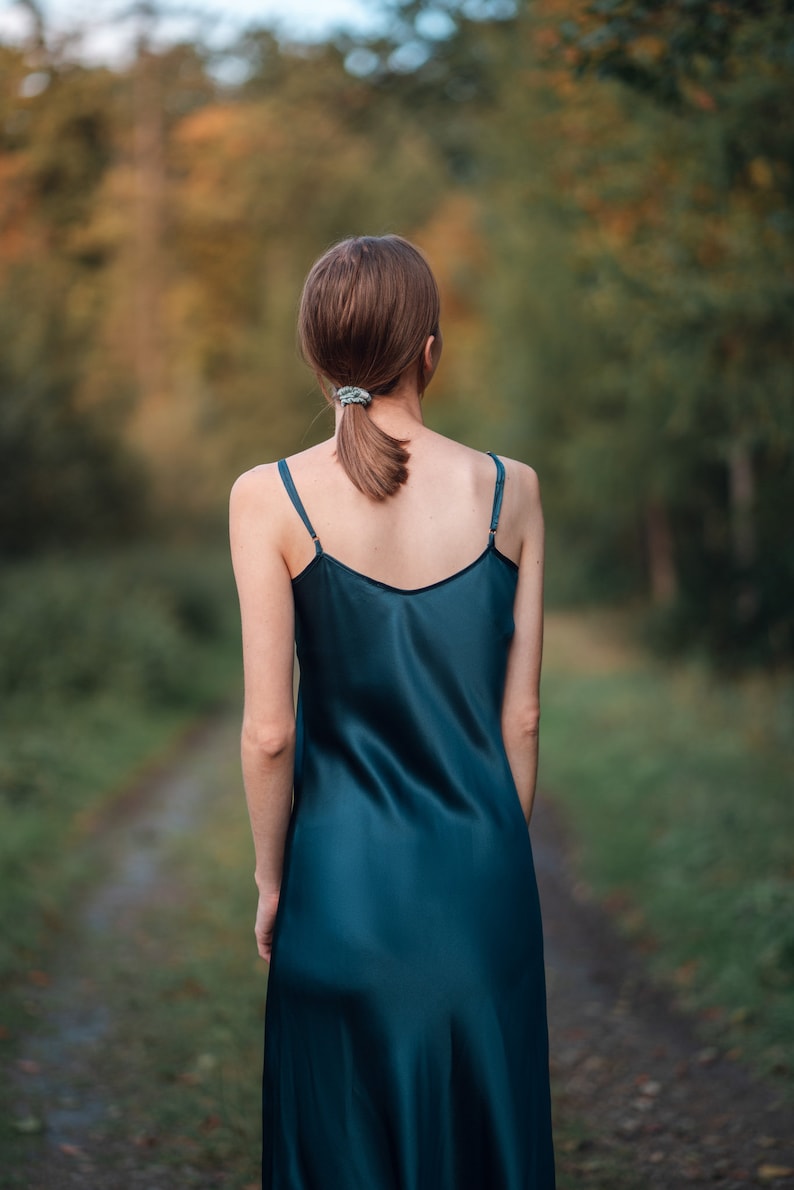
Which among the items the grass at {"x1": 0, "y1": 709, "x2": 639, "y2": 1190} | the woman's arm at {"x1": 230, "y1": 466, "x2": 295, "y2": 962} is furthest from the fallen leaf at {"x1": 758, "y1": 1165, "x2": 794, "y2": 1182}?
the woman's arm at {"x1": 230, "y1": 466, "x2": 295, "y2": 962}

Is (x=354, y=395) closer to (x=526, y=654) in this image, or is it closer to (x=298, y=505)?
(x=298, y=505)

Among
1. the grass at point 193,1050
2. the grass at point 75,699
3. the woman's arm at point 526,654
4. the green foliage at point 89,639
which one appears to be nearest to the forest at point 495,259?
the woman's arm at point 526,654

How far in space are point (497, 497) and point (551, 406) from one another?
14703mm

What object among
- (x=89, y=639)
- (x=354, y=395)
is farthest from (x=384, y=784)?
(x=89, y=639)

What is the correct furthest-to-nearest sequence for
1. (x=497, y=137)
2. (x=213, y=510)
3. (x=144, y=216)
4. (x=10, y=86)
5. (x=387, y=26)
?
(x=144, y=216), (x=213, y=510), (x=497, y=137), (x=10, y=86), (x=387, y=26)

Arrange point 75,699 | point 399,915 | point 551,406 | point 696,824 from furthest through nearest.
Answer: point 551,406, point 75,699, point 696,824, point 399,915

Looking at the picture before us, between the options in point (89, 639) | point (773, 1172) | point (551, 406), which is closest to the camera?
point (773, 1172)

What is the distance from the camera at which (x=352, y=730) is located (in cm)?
237

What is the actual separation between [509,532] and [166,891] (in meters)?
5.29

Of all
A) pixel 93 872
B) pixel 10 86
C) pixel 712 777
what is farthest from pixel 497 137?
pixel 93 872

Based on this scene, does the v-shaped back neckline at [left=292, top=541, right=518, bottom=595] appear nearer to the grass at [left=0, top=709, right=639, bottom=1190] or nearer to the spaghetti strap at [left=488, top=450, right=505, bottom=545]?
the spaghetti strap at [left=488, top=450, right=505, bottom=545]

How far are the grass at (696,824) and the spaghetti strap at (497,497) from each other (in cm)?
299

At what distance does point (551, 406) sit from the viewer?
1683 centimetres

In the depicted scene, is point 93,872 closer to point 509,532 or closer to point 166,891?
point 166,891
